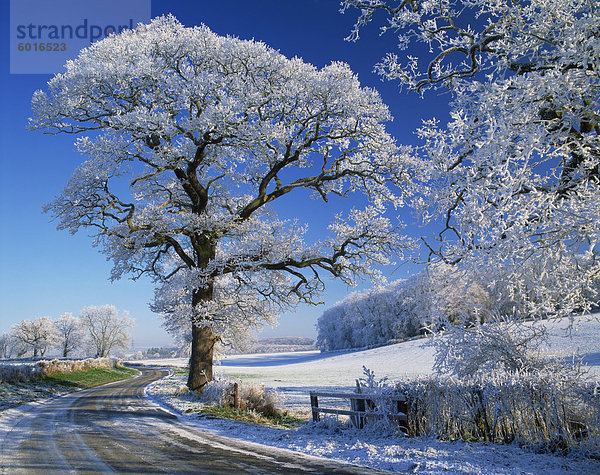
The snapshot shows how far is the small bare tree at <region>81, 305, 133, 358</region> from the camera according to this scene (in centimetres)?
9031

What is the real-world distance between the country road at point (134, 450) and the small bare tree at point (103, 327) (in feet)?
289

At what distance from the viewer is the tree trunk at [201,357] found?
17.2 meters

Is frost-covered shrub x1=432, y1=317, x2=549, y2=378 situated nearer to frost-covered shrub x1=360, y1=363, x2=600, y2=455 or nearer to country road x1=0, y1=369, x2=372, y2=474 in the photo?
frost-covered shrub x1=360, y1=363, x2=600, y2=455

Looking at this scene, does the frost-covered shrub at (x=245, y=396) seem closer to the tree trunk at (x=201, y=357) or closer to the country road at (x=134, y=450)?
the tree trunk at (x=201, y=357)

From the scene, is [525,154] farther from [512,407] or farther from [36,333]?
[36,333]

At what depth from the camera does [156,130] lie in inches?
574

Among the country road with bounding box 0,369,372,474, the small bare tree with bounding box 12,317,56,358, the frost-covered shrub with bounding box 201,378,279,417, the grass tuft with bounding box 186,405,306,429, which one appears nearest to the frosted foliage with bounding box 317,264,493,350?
the frost-covered shrub with bounding box 201,378,279,417

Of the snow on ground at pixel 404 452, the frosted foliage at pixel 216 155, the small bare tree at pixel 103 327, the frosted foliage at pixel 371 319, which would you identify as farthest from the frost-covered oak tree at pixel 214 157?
the small bare tree at pixel 103 327

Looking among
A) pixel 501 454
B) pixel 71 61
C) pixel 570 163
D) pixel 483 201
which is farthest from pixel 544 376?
pixel 71 61

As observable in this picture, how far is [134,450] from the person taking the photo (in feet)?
26.7

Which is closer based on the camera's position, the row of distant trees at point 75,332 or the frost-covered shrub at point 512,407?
the frost-covered shrub at point 512,407

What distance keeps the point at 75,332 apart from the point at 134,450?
99270 mm

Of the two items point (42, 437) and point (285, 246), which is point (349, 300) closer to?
point (285, 246)

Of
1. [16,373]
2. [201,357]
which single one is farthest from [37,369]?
[201,357]
